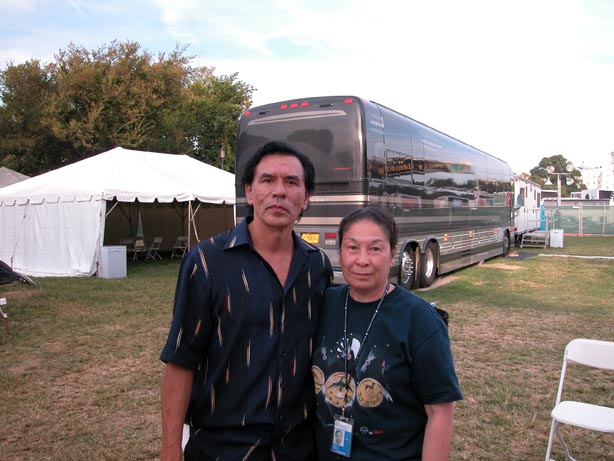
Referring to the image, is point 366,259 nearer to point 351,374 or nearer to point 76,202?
point 351,374

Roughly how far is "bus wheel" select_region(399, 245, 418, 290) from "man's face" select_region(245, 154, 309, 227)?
8165 mm

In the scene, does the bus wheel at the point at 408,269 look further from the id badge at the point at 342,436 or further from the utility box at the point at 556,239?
the utility box at the point at 556,239

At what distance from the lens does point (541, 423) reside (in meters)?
4.20

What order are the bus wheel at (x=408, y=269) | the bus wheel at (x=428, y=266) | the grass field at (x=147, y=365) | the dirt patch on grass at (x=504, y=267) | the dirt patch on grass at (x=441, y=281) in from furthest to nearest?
the dirt patch on grass at (x=504, y=267) → the dirt patch on grass at (x=441, y=281) → the bus wheel at (x=428, y=266) → the bus wheel at (x=408, y=269) → the grass field at (x=147, y=365)

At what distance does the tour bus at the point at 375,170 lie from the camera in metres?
8.70

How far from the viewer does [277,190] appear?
189 cm

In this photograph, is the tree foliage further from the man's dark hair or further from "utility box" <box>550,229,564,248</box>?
the man's dark hair

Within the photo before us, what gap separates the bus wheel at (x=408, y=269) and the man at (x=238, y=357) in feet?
27.0

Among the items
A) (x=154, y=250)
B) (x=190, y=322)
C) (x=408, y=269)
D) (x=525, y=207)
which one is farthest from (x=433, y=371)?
(x=525, y=207)

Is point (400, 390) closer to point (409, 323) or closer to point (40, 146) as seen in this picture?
point (409, 323)

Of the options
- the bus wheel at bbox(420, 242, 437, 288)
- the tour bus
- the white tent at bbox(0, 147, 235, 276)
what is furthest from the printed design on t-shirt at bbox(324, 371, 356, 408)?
the white tent at bbox(0, 147, 235, 276)

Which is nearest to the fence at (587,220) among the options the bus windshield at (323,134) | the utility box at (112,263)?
the utility box at (112,263)

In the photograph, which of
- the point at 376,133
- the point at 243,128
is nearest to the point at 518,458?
the point at 376,133

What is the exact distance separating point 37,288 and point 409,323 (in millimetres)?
11353
